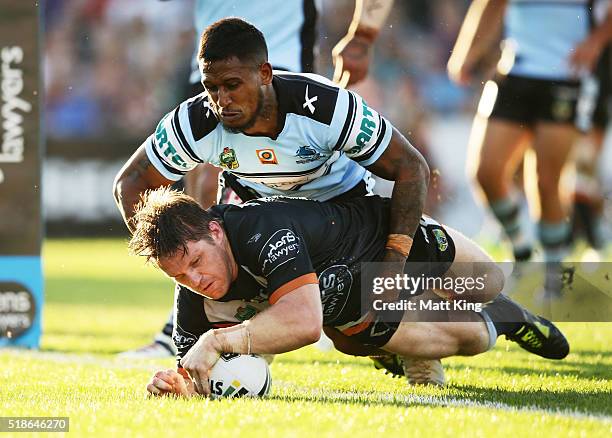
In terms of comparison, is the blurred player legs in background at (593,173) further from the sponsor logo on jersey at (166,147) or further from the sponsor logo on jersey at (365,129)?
the sponsor logo on jersey at (166,147)

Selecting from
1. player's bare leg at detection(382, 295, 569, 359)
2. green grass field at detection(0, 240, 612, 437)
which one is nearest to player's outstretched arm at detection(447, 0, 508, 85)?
green grass field at detection(0, 240, 612, 437)

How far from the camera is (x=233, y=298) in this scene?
4.14 meters

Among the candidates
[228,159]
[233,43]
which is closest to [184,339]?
[228,159]

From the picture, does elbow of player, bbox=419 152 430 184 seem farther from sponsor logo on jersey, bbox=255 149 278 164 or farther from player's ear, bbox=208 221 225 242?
player's ear, bbox=208 221 225 242

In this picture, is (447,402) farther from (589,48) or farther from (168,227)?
(589,48)

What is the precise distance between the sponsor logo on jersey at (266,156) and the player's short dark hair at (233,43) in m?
0.38

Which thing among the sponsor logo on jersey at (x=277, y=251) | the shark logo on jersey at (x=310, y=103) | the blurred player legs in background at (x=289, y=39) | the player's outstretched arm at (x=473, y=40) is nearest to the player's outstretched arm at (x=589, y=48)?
the player's outstretched arm at (x=473, y=40)

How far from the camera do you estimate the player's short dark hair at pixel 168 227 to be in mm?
3785

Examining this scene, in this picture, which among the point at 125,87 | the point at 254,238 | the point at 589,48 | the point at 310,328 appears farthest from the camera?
the point at 125,87

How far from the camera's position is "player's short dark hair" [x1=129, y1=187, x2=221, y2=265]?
3.79 m

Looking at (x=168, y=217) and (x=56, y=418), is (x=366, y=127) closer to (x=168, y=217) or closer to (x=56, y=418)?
(x=168, y=217)

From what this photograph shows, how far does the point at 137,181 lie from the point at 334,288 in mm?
999

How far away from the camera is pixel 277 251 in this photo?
12.5 feet

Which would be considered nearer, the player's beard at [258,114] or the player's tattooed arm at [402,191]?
the player's beard at [258,114]
